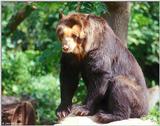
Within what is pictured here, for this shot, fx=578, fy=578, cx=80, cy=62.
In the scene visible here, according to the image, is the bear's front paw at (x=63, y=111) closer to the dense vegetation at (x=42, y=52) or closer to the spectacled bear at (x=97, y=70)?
the spectacled bear at (x=97, y=70)

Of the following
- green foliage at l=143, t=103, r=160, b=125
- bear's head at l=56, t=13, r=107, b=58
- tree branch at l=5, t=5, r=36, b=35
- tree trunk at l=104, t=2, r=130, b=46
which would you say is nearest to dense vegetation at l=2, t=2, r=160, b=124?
tree branch at l=5, t=5, r=36, b=35

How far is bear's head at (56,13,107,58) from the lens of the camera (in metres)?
5.38

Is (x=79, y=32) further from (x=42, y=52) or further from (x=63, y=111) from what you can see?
(x=42, y=52)

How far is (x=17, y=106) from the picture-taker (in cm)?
826

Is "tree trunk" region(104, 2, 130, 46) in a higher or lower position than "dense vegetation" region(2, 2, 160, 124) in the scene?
higher

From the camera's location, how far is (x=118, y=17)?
7.61 metres

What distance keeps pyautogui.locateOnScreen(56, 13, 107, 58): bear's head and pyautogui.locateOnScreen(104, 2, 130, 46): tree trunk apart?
1945 millimetres

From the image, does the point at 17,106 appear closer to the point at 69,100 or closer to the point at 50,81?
the point at 69,100

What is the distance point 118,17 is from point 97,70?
7.31 feet

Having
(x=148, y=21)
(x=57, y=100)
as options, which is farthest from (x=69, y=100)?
(x=148, y=21)

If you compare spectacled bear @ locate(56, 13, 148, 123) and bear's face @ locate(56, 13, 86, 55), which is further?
spectacled bear @ locate(56, 13, 148, 123)

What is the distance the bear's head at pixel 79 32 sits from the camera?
5379 millimetres

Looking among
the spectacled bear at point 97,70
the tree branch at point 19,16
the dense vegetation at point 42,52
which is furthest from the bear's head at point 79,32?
the dense vegetation at point 42,52

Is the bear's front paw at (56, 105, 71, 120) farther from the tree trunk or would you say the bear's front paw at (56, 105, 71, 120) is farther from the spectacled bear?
the tree trunk
